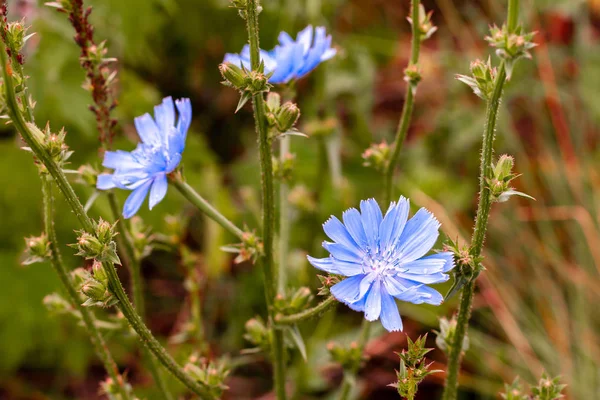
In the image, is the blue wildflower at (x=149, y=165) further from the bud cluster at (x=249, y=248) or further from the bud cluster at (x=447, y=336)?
the bud cluster at (x=447, y=336)

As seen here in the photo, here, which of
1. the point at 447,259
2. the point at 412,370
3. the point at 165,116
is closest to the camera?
the point at 412,370

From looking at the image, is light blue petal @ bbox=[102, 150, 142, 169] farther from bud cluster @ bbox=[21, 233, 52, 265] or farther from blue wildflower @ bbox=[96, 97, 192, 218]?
bud cluster @ bbox=[21, 233, 52, 265]

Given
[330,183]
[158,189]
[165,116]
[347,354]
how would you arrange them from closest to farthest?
[158,189] → [165,116] → [347,354] → [330,183]

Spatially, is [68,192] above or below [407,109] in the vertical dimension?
below

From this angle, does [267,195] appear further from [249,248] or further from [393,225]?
[393,225]

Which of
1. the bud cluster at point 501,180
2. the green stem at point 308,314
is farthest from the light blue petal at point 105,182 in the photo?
the bud cluster at point 501,180

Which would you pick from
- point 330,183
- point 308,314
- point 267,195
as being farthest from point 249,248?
point 330,183

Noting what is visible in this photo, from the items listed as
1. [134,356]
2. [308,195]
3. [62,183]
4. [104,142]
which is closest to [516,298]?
[308,195]
